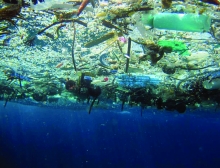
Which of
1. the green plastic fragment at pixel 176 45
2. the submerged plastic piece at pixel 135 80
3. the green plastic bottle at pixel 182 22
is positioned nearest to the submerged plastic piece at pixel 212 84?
the submerged plastic piece at pixel 135 80

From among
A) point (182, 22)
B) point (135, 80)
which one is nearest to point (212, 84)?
point (135, 80)

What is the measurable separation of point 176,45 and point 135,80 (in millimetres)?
5429

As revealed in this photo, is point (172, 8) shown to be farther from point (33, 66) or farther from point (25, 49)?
point (33, 66)

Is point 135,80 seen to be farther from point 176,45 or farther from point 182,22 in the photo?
point 182,22

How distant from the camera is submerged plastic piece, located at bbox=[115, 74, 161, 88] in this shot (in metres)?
11.4

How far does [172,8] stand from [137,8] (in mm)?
932

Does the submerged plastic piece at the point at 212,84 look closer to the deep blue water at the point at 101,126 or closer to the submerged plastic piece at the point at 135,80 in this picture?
the submerged plastic piece at the point at 135,80

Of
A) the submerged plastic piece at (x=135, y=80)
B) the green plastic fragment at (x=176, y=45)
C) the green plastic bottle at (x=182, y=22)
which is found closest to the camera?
the green plastic bottle at (x=182, y=22)

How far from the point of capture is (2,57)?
10.0 meters

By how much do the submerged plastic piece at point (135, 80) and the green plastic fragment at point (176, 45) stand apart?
4.06 m

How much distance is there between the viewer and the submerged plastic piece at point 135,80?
11.4 meters

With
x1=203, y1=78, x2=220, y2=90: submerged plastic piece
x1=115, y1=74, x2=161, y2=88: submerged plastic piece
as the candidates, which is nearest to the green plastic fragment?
x1=203, y1=78, x2=220, y2=90: submerged plastic piece

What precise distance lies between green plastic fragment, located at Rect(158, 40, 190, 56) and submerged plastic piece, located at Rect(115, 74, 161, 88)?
4064 mm

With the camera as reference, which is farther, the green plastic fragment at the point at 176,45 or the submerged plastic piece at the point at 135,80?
the submerged plastic piece at the point at 135,80
